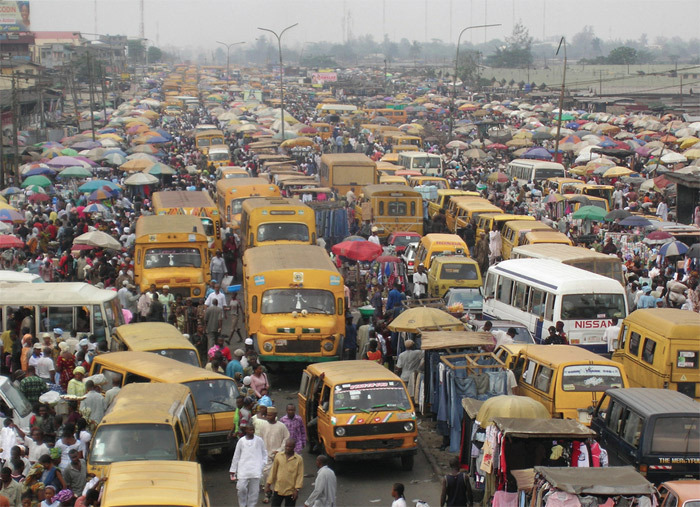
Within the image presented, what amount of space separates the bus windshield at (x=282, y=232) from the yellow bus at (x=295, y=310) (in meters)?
5.29

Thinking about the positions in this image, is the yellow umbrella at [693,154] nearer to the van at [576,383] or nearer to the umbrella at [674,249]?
the umbrella at [674,249]

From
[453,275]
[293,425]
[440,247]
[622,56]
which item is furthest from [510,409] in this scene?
[622,56]

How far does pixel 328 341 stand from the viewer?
59.5ft

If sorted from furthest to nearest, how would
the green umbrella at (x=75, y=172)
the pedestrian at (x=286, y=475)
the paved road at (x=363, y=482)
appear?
1. the green umbrella at (x=75, y=172)
2. the paved road at (x=363, y=482)
3. the pedestrian at (x=286, y=475)

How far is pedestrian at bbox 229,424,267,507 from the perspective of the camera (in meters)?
11.9

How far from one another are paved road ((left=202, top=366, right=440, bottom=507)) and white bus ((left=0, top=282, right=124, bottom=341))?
492cm

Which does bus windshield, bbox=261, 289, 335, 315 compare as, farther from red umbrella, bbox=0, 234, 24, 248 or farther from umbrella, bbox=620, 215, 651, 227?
umbrella, bbox=620, 215, 651, 227

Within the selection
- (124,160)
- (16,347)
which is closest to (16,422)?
(16,347)

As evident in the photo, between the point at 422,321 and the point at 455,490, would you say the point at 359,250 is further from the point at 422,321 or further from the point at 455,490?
the point at 455,490

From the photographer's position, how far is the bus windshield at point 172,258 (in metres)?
22.4

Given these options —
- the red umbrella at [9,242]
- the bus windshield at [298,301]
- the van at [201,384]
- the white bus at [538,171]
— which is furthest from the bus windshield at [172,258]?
the white bus at [538,171]

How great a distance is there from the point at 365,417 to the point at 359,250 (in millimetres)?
11850

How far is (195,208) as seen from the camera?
28.7 metres

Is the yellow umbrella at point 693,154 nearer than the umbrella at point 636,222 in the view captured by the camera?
No
